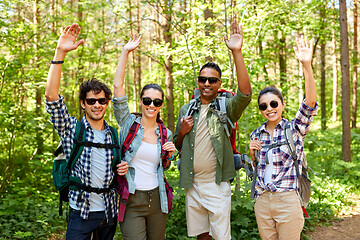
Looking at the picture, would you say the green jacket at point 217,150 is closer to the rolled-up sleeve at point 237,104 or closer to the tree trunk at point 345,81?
the rolled-up sleeve at point 237,104

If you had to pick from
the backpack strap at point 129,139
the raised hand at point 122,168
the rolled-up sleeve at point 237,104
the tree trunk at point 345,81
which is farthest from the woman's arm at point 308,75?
the tree trunk at point 345,81

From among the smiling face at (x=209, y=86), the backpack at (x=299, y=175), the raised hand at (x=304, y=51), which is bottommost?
the backpack at (x=299, y=175)

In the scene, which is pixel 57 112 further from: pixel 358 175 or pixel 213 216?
pixel 358 175

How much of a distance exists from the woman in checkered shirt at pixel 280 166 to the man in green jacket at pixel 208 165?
37 centimetres

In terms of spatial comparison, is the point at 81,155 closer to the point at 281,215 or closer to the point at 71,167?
the point at 71,167

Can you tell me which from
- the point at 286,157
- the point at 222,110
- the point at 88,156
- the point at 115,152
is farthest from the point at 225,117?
the point at 88,156

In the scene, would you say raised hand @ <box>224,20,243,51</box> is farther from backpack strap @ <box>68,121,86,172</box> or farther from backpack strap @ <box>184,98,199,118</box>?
backpack strap @ <box>68,121,86,172</box>

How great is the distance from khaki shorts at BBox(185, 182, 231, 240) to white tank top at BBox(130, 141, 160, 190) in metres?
0.60

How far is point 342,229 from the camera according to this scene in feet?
18.0

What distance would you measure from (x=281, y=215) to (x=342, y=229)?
3.59 m

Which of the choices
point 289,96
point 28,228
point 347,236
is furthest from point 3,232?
point 289,96

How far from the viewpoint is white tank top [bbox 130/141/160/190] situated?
2900mm

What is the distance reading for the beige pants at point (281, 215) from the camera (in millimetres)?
2814

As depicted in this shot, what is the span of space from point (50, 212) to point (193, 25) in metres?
4.98
